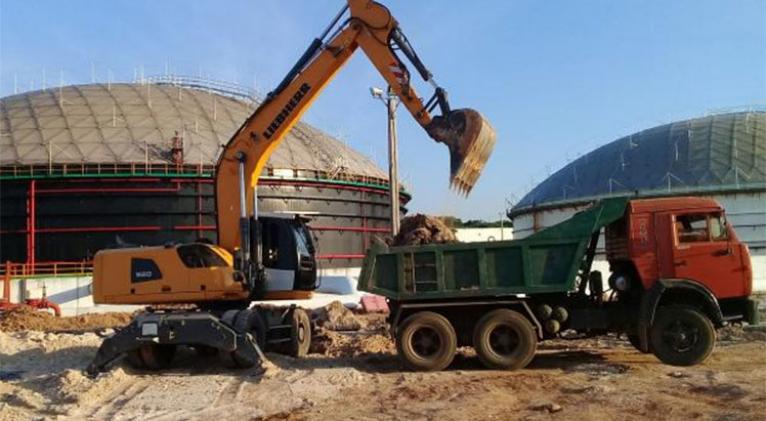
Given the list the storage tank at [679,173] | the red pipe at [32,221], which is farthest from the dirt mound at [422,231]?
the storage tank at [679,173]

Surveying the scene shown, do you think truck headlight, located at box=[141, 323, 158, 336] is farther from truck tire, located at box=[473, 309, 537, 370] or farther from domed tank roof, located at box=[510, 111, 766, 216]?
domed tank roof, located at box=[510, 111, 766, 216]

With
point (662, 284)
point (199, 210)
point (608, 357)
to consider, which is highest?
point (199, 210)

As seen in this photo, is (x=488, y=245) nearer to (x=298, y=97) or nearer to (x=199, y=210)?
(x=298, y=97)

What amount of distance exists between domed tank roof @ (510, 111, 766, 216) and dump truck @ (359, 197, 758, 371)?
106 ft

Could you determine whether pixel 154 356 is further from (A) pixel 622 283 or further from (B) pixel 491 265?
(A) pixel 622 283

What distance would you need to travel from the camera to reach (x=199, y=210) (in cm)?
3212

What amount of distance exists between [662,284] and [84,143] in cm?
2946

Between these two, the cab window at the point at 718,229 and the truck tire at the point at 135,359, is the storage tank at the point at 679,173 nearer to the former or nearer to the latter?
the cab window at the point at 718,229

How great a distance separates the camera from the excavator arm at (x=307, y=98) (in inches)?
522

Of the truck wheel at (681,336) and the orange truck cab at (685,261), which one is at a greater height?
the orange truck cab at (685,261)

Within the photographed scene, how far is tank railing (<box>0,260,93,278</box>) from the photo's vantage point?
29.9 m

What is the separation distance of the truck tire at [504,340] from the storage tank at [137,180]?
65.2 feet

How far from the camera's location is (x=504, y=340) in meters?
11.9

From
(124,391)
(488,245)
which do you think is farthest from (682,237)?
(124,391)
